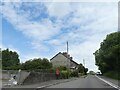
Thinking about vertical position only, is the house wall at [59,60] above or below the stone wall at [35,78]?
above

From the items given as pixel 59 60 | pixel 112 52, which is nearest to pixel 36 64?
pixel 112 52

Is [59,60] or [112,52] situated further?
[59,60]

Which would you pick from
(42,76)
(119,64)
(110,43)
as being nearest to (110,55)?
(119,64)

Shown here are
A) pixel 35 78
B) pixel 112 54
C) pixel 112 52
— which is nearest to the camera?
pixel 35 78

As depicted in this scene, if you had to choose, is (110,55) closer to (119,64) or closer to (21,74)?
(119,64)

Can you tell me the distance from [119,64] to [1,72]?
3547 centimetres

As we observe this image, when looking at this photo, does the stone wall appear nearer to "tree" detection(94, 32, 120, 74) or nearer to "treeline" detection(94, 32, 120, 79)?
"tree" detection(94, 32, 120, 74)

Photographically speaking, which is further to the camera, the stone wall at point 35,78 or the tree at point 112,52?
the tree at point 112,52

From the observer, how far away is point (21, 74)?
31.5 meters

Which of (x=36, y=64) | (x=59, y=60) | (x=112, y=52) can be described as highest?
(x=59, y=60)

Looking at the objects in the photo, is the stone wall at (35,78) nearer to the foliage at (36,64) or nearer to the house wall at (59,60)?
the foliage at (36,64)

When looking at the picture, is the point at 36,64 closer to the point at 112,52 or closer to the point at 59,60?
the point at 112,52

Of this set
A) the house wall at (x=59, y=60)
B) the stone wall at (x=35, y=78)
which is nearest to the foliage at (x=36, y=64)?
the stone wall at (x=35, y=78)

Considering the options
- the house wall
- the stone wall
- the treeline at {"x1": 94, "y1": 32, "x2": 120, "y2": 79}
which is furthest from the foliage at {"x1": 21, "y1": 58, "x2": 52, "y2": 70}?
the house wall
